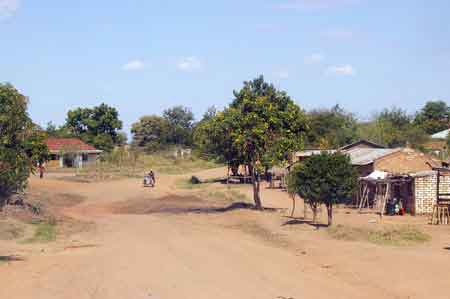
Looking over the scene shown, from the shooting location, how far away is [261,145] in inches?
1368

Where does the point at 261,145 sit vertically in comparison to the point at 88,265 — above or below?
above

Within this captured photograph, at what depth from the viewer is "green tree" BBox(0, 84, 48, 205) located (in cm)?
1695

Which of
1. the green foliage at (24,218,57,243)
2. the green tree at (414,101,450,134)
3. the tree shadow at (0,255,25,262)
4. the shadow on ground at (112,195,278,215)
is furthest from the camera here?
the green tree at (414,101,450,134)

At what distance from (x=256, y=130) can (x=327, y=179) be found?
26.6 feet

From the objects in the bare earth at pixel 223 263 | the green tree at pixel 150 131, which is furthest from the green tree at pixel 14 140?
the green tree at pixel 150 131

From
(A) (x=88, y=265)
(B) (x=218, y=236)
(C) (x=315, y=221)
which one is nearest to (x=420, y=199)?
(C) (x=315, y=221)

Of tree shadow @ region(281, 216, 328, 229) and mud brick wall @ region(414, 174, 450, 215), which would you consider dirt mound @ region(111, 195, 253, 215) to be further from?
mud brick wall @ region(414, 174, 450, 215)

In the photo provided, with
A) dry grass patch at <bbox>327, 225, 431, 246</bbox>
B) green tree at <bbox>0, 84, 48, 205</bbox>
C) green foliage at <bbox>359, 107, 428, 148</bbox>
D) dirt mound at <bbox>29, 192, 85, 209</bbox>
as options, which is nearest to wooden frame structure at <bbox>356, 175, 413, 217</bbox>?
dry grass patch at <bbox>327, 225, 431, 246</bbox>

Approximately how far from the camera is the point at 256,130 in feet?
110

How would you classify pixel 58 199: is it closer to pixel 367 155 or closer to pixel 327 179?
pixel 367 155

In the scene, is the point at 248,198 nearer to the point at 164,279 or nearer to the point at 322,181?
the point at 322,181

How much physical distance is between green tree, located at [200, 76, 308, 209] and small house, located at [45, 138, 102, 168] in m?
49.2

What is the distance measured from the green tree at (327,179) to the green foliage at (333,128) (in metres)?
50.4

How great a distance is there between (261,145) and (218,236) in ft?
31.5
